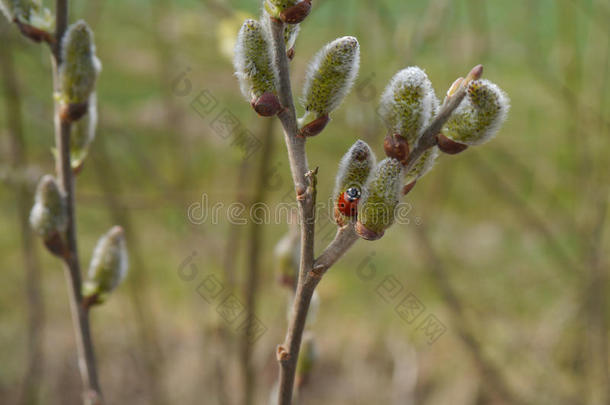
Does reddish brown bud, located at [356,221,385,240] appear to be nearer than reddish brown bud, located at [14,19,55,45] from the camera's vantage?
Yes

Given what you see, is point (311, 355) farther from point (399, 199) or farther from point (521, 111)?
point (521, 111)

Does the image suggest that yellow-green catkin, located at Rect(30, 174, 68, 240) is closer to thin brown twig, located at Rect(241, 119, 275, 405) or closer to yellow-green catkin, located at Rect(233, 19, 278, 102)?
yellow-green catkin, located at Rect(233, 19, 278, 102)

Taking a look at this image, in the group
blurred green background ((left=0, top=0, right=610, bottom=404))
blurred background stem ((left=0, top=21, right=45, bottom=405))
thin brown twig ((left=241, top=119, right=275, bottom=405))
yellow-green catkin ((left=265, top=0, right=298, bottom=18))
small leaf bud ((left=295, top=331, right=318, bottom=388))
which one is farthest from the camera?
blurred green background ((left=0, top=0, right=610, bottom=404))

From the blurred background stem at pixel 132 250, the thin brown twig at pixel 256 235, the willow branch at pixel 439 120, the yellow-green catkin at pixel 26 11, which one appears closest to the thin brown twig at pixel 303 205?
the willow branch at pixel 439 120

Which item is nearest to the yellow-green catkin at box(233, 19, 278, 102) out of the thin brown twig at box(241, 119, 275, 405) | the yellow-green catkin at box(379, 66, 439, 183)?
the yellow-green catkin at box(379, 66, 439, 183)

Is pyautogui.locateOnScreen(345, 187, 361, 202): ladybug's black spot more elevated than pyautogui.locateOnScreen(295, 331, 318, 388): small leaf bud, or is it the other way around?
pyautogui.locateOnScreen(345, 187, 361, 202): ladybug's black spot

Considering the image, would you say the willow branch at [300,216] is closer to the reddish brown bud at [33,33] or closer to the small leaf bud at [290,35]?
the small leaf bud at [290,35]

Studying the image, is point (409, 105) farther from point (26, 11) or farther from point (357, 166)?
point (26, 11)
